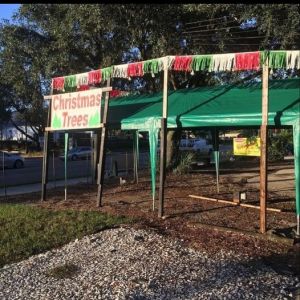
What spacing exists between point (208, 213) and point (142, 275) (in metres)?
3.95

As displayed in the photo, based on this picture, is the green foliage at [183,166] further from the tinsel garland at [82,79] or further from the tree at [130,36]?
the tinsel garland at [82,79]

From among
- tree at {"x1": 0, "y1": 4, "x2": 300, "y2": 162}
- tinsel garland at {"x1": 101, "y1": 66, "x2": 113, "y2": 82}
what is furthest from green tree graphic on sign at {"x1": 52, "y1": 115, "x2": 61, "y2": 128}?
tree at {"x1": 0, "y1": 4, "x2": 300, "y2": 162}

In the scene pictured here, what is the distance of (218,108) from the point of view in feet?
35.0

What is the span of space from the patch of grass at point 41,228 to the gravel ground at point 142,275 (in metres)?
0.35

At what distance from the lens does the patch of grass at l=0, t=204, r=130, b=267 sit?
8055 mm

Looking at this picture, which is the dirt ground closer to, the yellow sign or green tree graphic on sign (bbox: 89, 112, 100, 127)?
the yellow sign

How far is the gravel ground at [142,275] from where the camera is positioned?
19.5 feet

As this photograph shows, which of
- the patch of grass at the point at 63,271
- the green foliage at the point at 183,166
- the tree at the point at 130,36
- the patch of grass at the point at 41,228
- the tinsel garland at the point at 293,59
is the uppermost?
the tree at the point at 130,36

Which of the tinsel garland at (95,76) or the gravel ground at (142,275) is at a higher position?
the tinsel garland at (95,76)

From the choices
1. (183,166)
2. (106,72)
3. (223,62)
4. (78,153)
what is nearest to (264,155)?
(223,62)

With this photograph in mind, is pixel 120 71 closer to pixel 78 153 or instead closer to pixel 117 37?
pixel 117 37

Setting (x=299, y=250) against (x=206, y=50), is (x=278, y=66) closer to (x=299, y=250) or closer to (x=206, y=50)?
(x=299, y=250)

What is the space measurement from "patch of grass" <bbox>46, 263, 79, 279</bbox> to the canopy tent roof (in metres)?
4.04

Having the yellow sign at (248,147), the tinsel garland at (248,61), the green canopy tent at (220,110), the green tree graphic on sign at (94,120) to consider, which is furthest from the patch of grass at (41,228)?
the yellow sign at (248,147)
